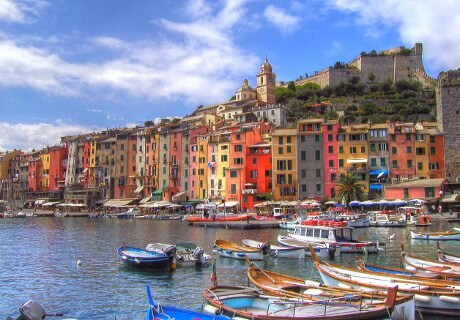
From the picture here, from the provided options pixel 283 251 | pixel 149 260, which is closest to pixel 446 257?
pixel 283 251

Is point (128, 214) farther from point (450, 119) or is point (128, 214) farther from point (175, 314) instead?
point (175, 314)

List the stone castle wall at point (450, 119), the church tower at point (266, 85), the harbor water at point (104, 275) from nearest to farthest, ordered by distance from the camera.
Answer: the harbor water at point (104, 275), the stone castle wall at point (450, 119), the church tower at point (266, 85)

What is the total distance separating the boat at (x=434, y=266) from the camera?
21.7m

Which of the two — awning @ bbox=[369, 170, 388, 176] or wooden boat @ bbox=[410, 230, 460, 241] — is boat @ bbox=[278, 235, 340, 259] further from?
awning @ bbox=[369, 170, 388, 176]

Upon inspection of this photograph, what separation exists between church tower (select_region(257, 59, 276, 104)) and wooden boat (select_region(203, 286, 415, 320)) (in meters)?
113

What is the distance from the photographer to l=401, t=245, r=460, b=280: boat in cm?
2168

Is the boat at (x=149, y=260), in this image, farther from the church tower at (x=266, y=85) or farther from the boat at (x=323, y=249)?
the church tower at (x=266, y=85)

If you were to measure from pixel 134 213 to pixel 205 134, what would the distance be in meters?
18.5

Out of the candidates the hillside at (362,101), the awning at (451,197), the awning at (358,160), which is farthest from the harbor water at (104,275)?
the hillside at (362,101)

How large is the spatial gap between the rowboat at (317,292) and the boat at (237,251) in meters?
12.6

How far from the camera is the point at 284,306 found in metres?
16.5

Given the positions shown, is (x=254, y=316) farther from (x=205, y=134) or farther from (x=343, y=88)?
(x=343, y=88)

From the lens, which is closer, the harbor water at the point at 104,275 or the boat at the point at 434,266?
the boat at the point at 434,266

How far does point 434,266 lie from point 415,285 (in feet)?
21.1
